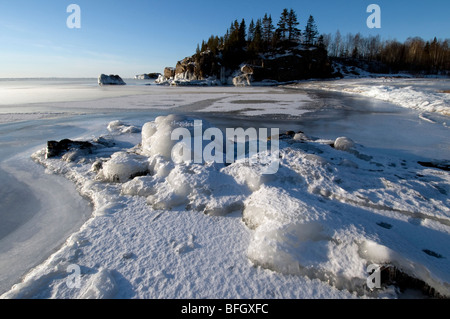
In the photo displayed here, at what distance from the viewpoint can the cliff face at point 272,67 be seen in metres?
51.4

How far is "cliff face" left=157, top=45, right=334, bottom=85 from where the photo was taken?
51.4m

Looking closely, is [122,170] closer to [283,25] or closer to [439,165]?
[439,165]

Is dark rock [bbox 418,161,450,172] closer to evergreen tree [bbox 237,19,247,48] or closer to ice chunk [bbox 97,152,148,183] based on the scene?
ice chunk [bbox 97,152,148,183]

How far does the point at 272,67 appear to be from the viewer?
52.0 metres

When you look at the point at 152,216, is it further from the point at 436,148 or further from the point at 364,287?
the point at 436,148

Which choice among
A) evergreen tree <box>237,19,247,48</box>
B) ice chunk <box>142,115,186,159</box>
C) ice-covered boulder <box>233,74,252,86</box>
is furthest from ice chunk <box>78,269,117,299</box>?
evergreen tree <box>237,19,247,48</box>

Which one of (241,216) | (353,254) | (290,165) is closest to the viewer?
(353,254)

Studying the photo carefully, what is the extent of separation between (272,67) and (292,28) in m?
18.8

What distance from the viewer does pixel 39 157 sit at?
488cm

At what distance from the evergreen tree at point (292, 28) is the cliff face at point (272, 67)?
32.6ft

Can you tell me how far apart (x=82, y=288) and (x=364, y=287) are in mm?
2131

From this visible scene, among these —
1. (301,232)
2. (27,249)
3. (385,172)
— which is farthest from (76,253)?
(385,172)

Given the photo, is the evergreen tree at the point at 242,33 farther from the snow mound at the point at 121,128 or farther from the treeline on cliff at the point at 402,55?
the snow mound at the point at 121,128

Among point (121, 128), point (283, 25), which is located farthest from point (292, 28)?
point (121, 128)
